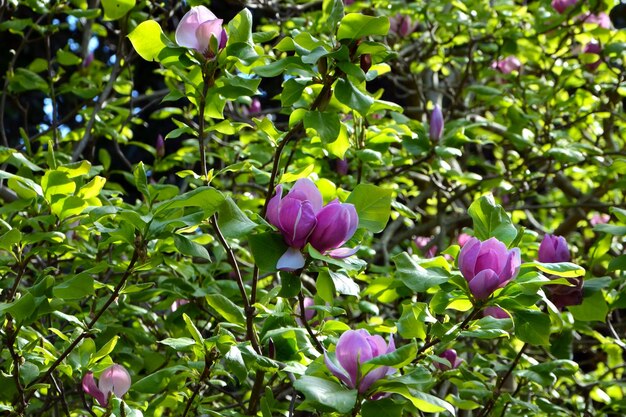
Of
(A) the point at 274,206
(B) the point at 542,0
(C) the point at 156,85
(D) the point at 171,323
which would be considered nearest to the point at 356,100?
(A) the point at 274,206

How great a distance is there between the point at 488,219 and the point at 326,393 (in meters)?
0.46

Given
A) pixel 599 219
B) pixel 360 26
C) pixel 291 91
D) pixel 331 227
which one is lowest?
pixel 599 219

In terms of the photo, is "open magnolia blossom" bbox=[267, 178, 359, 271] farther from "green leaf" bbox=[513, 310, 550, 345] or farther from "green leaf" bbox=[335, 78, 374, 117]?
"green leaf" bbox=[513, 310, 550, 345]

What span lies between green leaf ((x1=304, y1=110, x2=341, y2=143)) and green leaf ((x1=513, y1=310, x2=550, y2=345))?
0.39 meters

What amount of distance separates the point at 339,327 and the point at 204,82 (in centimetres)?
50

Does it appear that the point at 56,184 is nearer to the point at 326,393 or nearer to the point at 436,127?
the point at 326,393

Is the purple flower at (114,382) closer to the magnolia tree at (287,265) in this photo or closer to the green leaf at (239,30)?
the magnolia tree at (287,265)

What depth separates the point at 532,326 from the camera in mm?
1244

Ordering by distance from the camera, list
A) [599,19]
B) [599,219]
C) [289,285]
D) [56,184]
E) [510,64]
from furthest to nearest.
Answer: [599,219]
[510,64]
[599,19]
[56,184]
[289,285]

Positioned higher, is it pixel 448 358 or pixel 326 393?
pixel 326 393

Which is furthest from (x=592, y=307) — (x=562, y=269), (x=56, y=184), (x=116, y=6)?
(x=116, y=6)

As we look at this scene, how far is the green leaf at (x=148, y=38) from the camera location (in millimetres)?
1322

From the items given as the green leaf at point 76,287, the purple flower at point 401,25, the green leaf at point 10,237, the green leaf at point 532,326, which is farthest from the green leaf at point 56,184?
the purple flower at point 401,25

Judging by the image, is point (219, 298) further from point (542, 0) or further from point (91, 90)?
point (542, 0)
